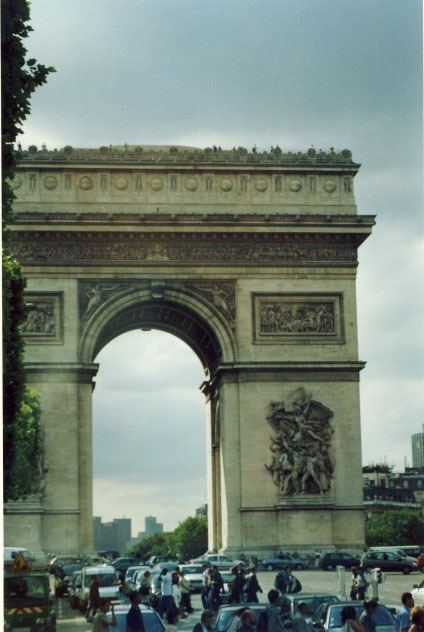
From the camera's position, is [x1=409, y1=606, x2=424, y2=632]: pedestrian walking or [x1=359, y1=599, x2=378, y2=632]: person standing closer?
[x1=409, y1=606, x2=424, y2=632]: pedestrian walking

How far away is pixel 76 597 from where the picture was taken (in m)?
38.8

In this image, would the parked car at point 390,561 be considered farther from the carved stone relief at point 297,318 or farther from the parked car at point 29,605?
the parked car at point 29,605

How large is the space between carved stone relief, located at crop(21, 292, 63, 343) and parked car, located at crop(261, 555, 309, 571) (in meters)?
11.9

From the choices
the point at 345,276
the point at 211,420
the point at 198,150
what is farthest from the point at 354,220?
the point at 211,420

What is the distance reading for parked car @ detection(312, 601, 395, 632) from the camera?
20406 millimetres

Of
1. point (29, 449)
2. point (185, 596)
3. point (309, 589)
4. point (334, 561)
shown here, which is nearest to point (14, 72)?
point (185, 596)

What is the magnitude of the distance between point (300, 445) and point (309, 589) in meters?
13.9

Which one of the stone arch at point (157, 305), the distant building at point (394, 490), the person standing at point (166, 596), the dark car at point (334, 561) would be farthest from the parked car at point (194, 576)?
the distant building at point (394, 490)

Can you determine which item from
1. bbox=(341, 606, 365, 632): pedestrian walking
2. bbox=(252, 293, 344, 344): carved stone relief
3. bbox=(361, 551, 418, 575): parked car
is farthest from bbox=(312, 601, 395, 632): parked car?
bbox=(252, 293, 344, 344): carved stone relief

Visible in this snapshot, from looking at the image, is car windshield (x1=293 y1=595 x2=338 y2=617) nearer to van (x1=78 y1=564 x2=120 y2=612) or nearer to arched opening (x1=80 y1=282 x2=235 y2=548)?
van (x1=78 y1=564 x2=120 y2=612)

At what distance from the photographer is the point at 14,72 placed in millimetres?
22203

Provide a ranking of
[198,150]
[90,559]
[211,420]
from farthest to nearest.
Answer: [211,420] < [198,150] < [90,559]

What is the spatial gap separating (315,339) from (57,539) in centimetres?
1282

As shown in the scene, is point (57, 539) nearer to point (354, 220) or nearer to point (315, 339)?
point (315, 339)
